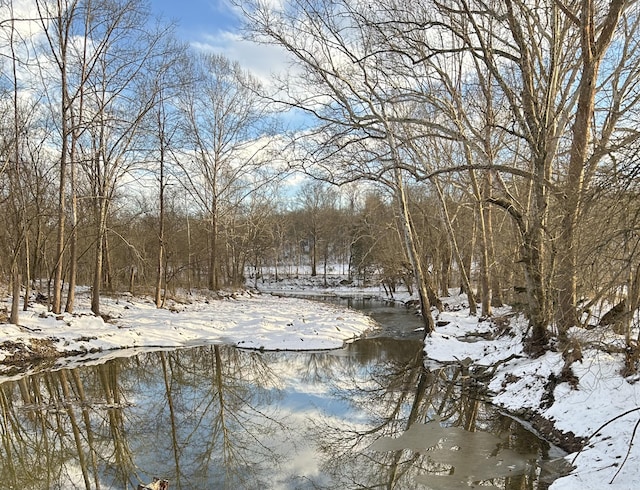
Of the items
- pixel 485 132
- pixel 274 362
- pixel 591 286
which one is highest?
pixel 485 132

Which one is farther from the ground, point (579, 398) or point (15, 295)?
point (15, 295)

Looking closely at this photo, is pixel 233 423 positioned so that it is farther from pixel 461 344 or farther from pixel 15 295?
pixel 461 344

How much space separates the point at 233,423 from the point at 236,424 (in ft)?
0.27

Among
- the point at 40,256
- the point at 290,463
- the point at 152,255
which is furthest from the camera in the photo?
the point at 152,255

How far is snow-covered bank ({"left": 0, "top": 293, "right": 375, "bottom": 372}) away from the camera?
1217 cm

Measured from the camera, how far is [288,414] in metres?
8.24

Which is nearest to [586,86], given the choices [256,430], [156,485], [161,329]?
[256,430]

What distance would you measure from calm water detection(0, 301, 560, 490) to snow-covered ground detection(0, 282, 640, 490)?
2.41 feet

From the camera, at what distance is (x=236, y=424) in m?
7.66

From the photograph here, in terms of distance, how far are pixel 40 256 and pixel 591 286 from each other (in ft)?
72.9

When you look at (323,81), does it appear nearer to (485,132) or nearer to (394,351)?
(485,132)

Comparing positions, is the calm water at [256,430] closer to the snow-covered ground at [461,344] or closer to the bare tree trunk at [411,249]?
the snow-covered ground at [461,344]

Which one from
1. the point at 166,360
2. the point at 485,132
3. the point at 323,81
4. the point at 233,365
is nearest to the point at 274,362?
the point at 233,365

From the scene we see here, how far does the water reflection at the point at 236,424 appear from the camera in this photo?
5.66 metres
